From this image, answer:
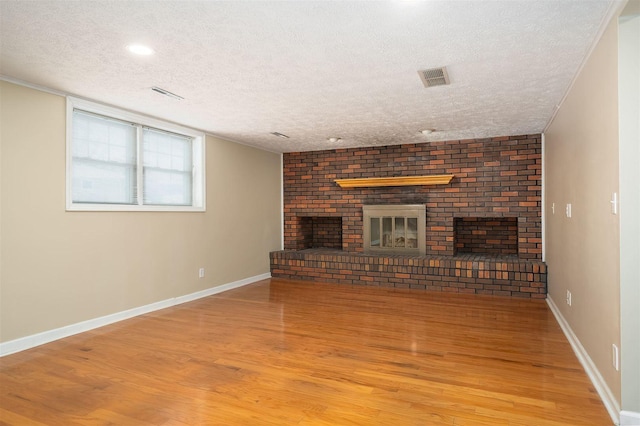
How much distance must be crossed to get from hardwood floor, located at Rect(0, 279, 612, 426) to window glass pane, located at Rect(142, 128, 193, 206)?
1400mm

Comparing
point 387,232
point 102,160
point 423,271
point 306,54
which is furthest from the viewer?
point 387,232

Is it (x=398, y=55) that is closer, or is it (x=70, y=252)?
(x=398, y=55)

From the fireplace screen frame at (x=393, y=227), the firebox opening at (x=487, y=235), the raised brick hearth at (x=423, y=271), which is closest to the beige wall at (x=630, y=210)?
the raised brick hearth at (x=423, y=271)

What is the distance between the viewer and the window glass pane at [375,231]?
635 centimetres

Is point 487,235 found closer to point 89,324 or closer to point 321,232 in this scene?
point 321,232

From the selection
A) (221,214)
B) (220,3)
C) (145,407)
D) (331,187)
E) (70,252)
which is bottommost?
(145,407)

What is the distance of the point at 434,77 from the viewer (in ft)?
10.4

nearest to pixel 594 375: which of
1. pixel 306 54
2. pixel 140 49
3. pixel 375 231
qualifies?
pixel 306 54

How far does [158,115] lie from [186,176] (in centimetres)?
96

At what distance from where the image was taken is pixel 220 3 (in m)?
2.06

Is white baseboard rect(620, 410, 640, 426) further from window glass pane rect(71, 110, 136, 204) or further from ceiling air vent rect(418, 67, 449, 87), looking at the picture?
window glass pane rect(71, 110, 136, 204)

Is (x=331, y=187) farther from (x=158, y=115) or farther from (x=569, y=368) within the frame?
(x=569, y=368)

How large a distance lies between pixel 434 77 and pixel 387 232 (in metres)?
3.41

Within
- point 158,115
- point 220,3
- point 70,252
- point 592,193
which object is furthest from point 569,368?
point 158,115
